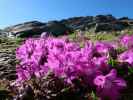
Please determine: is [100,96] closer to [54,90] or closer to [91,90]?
[91,90]

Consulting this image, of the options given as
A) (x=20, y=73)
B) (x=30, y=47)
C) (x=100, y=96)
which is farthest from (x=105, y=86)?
(x=30, y=47)

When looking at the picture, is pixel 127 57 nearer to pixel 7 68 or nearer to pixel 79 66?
pixel 79 66

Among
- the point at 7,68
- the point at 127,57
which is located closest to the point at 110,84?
the point at 127,57

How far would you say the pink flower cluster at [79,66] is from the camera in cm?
413

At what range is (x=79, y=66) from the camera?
14.4ft

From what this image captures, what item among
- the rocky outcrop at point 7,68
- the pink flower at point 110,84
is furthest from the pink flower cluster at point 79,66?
the rocky outcrop at point 7,68

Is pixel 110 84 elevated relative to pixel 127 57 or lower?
lower

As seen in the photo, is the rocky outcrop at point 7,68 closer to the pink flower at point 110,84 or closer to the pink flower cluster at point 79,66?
the pink flower cluster at point 79,66

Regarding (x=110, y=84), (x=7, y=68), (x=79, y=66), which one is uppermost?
(x=79, y=66)

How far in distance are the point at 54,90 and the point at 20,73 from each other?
1.95 feet

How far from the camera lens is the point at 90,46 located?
Answer: 4.86 m

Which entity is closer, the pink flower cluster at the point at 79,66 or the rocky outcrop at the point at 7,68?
the pink flower cluster at the point at 79,66

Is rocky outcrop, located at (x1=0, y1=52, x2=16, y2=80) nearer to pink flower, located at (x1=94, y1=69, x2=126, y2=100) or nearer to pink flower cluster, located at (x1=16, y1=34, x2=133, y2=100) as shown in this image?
pink flower cluster, located at (x1=16, y1=34, x2=133, y2=100)

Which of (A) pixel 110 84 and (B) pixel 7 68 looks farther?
(B) pixel 7 68
